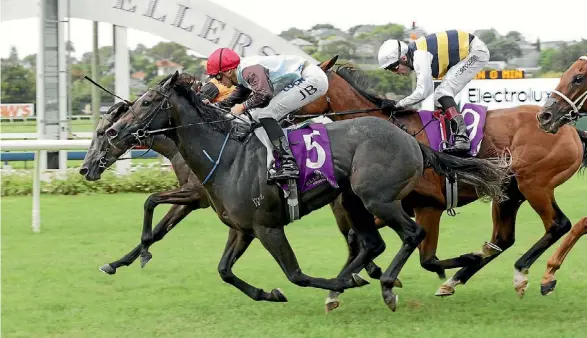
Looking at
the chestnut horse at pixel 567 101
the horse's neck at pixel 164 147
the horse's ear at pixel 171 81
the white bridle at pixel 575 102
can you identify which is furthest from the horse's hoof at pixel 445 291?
the horse's neck at pixel 164 147

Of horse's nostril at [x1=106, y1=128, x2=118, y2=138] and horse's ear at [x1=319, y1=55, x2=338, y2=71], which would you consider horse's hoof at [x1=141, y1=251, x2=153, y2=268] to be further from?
horse's ear at [x1=319, y1=55, x2=338, y2=71]

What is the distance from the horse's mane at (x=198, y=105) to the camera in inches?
232

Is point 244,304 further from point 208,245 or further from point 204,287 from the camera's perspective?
point 208,245

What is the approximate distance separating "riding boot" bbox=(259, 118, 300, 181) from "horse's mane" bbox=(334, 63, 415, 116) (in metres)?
1.10

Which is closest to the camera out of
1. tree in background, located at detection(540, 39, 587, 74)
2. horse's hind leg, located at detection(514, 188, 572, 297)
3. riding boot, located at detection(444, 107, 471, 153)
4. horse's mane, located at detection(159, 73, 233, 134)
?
horse's mane, located at detection(159, 73, 233, 134)

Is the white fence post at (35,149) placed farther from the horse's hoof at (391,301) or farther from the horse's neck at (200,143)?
the horse's hoof at (391,301)

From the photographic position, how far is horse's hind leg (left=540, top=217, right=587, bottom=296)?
6.14m

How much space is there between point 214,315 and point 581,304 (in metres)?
2.23

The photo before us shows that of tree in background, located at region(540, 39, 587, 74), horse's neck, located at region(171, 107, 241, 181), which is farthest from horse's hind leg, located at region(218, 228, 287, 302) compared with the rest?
tree in background, located at region(540, 39, 587, 74)

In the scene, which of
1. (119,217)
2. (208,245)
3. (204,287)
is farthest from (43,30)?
(204,287)

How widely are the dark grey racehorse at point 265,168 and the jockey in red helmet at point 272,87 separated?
15 cm

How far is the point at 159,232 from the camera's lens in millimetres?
7344

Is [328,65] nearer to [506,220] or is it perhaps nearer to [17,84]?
[506,220]

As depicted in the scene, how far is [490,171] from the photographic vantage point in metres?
6.08
